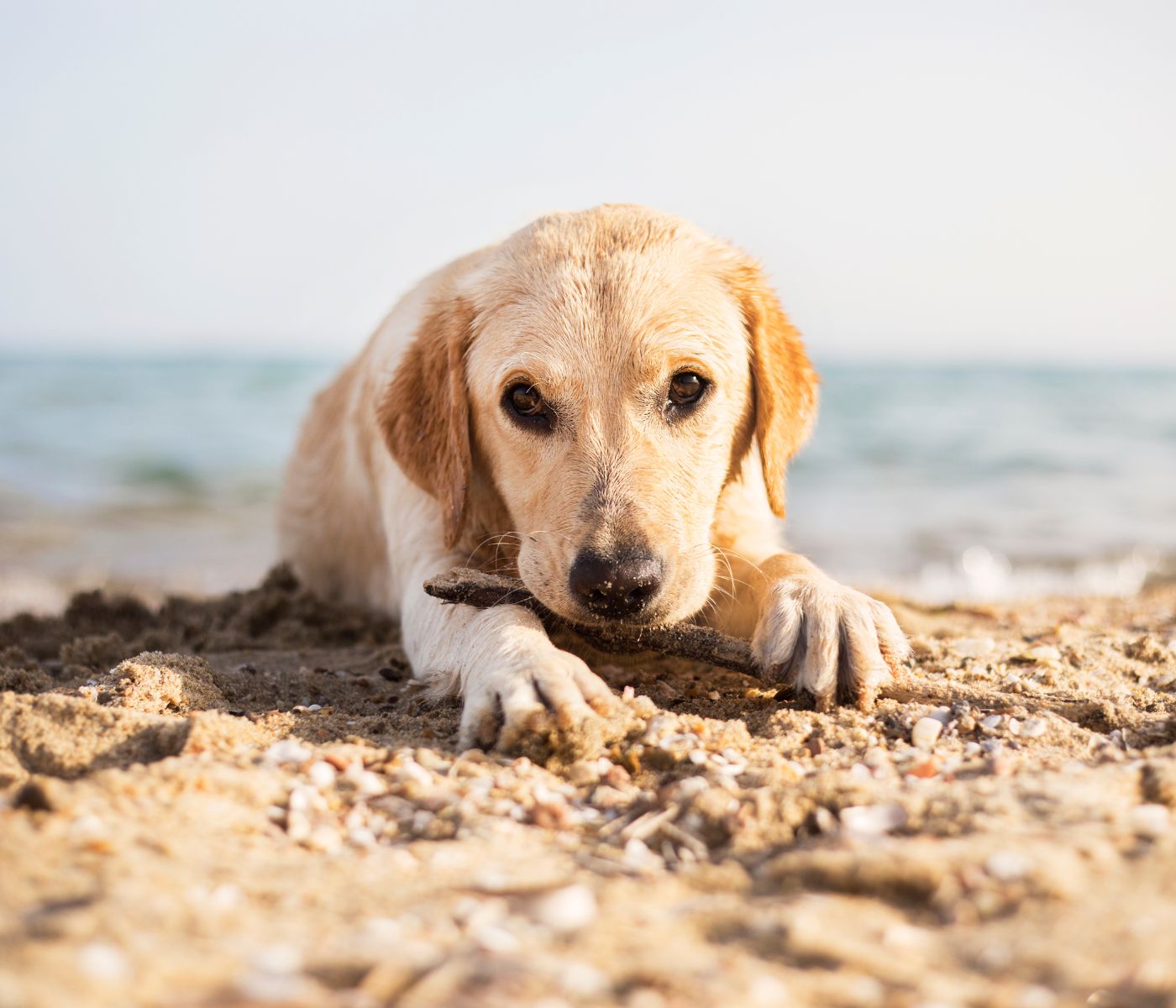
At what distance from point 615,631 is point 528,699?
62cm

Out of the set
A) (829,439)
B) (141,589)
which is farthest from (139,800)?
(829,439)

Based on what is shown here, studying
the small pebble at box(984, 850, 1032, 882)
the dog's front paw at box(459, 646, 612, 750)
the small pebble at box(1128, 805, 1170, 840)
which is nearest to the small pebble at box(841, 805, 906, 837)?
the small pebble at box(984, 850, 1032, 882)

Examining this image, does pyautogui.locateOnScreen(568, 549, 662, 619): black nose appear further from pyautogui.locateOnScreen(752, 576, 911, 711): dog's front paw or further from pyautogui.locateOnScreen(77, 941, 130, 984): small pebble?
pyautogui.locateOnScreen(77, 941, 130, 984): small pebble

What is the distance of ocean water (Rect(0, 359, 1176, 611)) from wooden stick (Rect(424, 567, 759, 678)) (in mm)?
4157

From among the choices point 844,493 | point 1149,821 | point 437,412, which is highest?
point 437,412

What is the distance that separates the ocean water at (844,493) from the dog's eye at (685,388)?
390 centimetres

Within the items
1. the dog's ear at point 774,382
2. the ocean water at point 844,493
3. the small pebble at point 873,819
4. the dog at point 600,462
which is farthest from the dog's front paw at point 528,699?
the ocean water at point 844,493

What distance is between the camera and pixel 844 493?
14.2 m

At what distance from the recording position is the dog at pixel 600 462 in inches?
122

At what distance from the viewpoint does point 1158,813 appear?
208cm

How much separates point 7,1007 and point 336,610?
13.5ft

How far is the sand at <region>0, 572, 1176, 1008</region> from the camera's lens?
5.01 ft

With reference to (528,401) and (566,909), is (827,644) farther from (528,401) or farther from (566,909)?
(566,909)

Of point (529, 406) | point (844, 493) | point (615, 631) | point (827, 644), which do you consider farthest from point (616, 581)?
point (844, 493)
